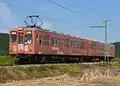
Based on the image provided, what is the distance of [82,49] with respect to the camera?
47.0 metres

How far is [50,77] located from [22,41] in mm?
10038

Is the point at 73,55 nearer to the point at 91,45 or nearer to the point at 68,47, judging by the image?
the point at 68,47

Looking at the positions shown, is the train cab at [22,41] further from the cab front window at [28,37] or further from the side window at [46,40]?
the side window at [46,40]

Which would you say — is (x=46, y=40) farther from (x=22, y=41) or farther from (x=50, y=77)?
(x=50, y=77)

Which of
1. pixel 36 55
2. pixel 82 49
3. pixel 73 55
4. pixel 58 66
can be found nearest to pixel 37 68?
pixel 58 66

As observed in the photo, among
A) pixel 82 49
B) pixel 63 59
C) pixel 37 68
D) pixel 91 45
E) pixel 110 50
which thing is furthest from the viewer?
pixel 110 50

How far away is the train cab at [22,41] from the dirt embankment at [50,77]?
12.1ft

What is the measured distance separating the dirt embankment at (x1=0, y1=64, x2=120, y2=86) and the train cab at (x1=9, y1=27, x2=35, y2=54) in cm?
370

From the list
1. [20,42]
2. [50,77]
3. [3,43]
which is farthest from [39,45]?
[3,43]

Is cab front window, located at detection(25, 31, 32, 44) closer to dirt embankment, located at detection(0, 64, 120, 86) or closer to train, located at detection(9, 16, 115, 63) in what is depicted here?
train, located at detection(9, 16, 115, 63)

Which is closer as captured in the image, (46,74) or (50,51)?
(46,74)

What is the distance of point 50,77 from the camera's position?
82.0 feet

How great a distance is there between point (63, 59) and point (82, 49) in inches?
260

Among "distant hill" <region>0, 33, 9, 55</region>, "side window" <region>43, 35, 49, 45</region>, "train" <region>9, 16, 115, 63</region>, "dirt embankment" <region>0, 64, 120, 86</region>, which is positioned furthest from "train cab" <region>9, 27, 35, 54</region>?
"distant hill" <region>0, 33, 9, 55</region>
